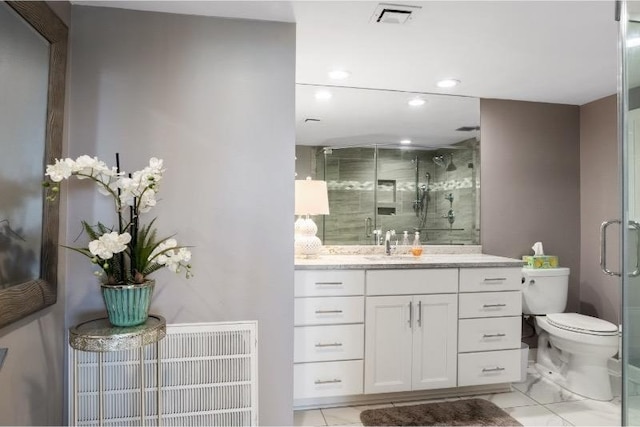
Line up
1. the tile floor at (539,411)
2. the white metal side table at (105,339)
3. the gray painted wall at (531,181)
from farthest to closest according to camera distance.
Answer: the gray painted wall at (531,181) → the tile floor at (539,411) → the white metal side table at (105,339)

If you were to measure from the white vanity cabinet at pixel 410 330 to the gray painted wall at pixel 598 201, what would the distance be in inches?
56.8

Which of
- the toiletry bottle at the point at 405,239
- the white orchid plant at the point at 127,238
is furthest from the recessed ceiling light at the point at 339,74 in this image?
the white orchid plant at the point at 127,238

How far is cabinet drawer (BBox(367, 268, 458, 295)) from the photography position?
2293 millimetres

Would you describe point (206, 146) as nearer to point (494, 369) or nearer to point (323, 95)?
point (323, 95)

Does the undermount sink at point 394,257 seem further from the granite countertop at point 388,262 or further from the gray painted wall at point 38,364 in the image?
the gray painted wall at point 38,364

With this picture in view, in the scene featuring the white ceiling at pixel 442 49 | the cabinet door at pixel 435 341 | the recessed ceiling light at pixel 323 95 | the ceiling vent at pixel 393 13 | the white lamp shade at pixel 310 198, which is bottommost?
the cabinet door at pixel 435 341

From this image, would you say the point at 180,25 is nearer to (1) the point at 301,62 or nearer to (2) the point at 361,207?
(1) the point at 301,62

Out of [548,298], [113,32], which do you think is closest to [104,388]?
[113,32]

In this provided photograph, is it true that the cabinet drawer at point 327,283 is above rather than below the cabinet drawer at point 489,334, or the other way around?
above

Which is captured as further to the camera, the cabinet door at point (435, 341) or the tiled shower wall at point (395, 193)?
the tiled shower wall at point (395, 193)

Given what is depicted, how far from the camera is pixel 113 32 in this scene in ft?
5.69

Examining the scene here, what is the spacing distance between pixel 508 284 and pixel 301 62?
199 cm

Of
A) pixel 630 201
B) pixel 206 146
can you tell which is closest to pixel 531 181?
pixel 630 201

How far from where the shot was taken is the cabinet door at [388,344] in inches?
89.9
